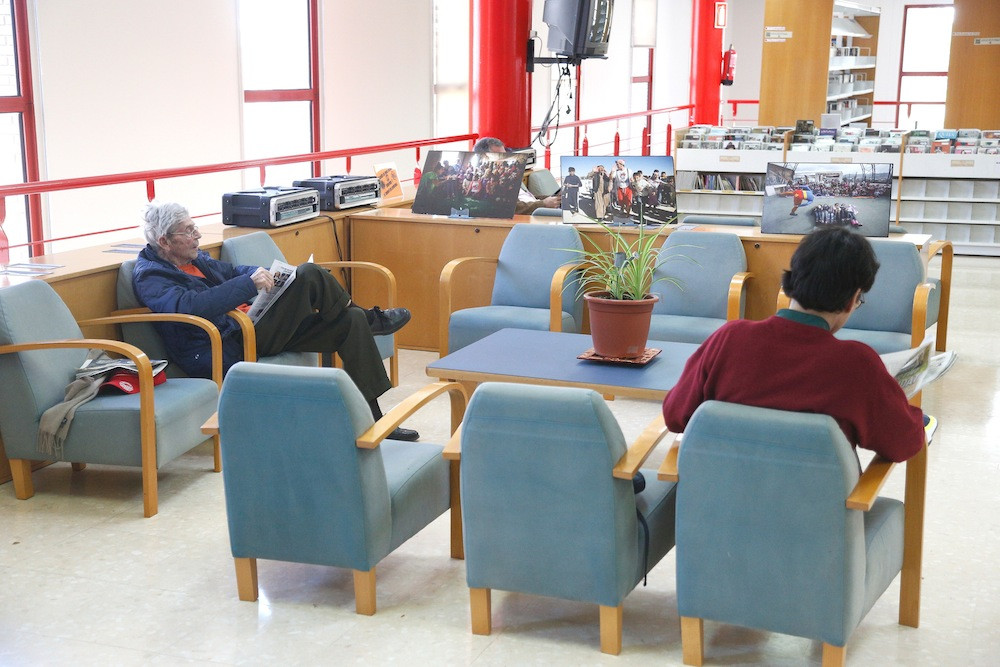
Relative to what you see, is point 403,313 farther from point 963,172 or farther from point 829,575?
point 963,172

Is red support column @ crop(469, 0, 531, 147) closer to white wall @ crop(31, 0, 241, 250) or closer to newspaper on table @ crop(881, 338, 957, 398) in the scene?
white wall @ crop(31, 0, 241, 250)

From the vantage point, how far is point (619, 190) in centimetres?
559

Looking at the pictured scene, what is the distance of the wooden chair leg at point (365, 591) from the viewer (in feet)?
9.95

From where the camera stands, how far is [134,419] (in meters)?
3.82

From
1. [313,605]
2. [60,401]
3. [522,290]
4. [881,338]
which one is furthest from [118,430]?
[881,338]

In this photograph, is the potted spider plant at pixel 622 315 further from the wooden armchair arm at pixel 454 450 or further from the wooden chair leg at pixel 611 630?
the wooden chair leg at pixel 611 630

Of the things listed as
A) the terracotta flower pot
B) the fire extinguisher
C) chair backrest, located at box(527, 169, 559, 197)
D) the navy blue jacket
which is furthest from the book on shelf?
the fire extinguisher

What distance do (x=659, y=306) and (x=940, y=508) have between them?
68.3 inches

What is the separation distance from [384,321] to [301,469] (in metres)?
1.93

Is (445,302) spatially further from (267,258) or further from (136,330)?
(136,330)

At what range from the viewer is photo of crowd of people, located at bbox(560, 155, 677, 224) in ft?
18.1

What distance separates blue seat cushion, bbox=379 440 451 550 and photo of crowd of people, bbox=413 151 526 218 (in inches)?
110

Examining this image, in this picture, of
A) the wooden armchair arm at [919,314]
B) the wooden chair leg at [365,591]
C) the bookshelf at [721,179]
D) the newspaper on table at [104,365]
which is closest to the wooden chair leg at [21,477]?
the newspaper on table at [104,365]

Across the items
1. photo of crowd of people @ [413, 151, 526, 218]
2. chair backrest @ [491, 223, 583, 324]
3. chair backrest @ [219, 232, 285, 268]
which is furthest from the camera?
photo of crowd of people @ [413, 151, 526, 218]
